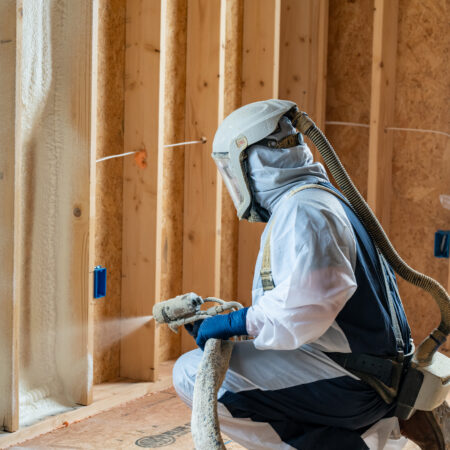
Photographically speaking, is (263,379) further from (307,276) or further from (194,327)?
(307,276)

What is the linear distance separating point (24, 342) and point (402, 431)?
160 cm

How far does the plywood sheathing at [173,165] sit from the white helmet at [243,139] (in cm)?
141

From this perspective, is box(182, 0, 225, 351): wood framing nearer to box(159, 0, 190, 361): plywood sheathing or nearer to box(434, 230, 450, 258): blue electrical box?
box(159, 0, 190, 361): plywood sheathing

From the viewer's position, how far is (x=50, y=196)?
10.1 ft

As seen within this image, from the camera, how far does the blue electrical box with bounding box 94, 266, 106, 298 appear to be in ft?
10.6

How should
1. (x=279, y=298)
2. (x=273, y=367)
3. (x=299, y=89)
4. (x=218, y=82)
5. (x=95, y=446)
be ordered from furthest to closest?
(x=299, y=89), (x=218, y=82), (x=95, y=446), (x=273, y=367), (x=279, y=298)

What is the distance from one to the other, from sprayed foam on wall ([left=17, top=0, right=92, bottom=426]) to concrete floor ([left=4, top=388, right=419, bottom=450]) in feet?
0.55

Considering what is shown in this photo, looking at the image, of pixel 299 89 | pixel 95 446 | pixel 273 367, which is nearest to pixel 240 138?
pixel 273 367

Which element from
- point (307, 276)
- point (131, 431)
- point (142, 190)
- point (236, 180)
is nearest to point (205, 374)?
point (307, 276)

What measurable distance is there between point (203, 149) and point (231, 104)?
0.43 metres

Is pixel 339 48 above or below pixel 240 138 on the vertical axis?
above

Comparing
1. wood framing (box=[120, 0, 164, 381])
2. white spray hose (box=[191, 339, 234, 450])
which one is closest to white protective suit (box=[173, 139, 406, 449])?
white spray hose (box=[191, 339, 234, 450])

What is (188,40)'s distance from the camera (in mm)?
3881

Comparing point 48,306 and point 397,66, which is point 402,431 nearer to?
point 48,306
